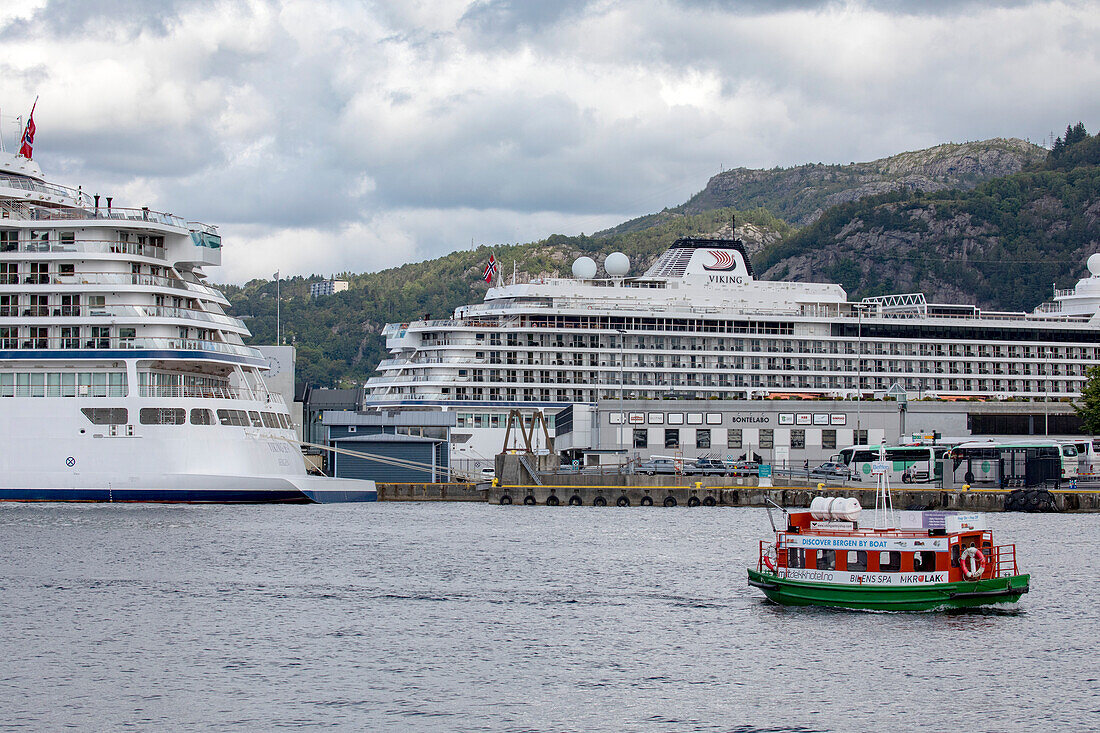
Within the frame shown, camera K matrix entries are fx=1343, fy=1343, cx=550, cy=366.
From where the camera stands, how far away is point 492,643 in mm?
37375

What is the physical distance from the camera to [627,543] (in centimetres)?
6081

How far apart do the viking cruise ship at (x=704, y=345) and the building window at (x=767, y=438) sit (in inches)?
287

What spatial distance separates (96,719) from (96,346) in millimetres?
45810

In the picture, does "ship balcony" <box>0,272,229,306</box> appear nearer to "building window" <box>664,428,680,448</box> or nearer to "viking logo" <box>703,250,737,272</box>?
"building window" <box>664,428,680,448</box>

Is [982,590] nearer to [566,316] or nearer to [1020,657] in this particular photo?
[1020,657]

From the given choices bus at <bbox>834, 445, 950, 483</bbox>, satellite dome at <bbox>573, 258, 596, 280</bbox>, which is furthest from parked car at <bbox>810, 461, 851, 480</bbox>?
satellite dome at <bbox>573, 258, 596, 280</bbox>

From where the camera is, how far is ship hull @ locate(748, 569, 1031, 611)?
41.6 m

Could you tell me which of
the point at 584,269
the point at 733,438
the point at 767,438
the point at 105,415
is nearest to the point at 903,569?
the point at 105,415

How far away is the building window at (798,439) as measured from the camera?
105 m

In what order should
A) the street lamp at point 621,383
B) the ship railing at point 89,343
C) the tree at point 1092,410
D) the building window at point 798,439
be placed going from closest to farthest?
the ship railing at point 89,343 → the tree at point 1092,410 → the street lamp at point 621,383 → the building window at point 798,439

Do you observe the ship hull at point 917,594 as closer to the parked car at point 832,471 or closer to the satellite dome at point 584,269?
the parked car at point 832,471

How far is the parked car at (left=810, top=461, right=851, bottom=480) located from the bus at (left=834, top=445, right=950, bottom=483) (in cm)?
47

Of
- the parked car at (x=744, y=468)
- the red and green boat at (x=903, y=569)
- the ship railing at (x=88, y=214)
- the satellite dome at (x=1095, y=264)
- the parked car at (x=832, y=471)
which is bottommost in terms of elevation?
the red and green boat at (x=903, y=569)

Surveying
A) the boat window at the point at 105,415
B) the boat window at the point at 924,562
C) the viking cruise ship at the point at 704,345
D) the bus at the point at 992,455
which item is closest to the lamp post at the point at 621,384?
the viking cruise ship at the point at 704,345
